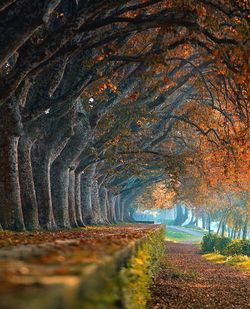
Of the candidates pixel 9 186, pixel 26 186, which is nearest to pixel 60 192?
pixel 26 186

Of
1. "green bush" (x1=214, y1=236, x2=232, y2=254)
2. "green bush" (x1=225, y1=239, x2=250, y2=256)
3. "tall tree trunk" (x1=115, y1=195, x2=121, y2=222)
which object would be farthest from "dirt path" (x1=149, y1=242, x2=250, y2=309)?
"tall tree trunk" (x1=115, y1=195, x2=121, y2=222)

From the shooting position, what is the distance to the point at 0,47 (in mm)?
10625

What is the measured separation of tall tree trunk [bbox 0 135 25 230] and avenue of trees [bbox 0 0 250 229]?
0.03 meters

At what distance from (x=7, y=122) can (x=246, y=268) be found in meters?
18.5

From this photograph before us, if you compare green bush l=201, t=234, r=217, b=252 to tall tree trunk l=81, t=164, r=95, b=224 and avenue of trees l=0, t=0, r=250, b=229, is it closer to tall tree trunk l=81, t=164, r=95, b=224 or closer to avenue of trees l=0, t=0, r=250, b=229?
avenue of trees l=0, t=0, r=250, b=229

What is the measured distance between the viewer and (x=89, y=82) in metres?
15.1

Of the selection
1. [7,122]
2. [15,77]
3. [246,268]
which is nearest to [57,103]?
[7,122]

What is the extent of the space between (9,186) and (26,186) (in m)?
1.89

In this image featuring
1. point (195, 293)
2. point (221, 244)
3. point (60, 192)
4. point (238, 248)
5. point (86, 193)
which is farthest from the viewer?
point (221, 244)

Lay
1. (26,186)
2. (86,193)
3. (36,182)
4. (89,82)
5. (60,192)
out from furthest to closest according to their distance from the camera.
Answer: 1. (86,193)
2. (60,192)
3. (36,182)
4. (26,186)
5. (89,82)

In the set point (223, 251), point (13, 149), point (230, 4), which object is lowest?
point (223, 251)

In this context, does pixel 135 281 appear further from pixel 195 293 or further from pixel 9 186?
pixel 195 293

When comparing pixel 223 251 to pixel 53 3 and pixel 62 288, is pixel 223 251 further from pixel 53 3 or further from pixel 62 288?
pixel 62 288

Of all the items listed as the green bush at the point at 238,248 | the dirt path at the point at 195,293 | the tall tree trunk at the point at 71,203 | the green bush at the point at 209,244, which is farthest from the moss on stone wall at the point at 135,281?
the green bush at the point at 209,244
